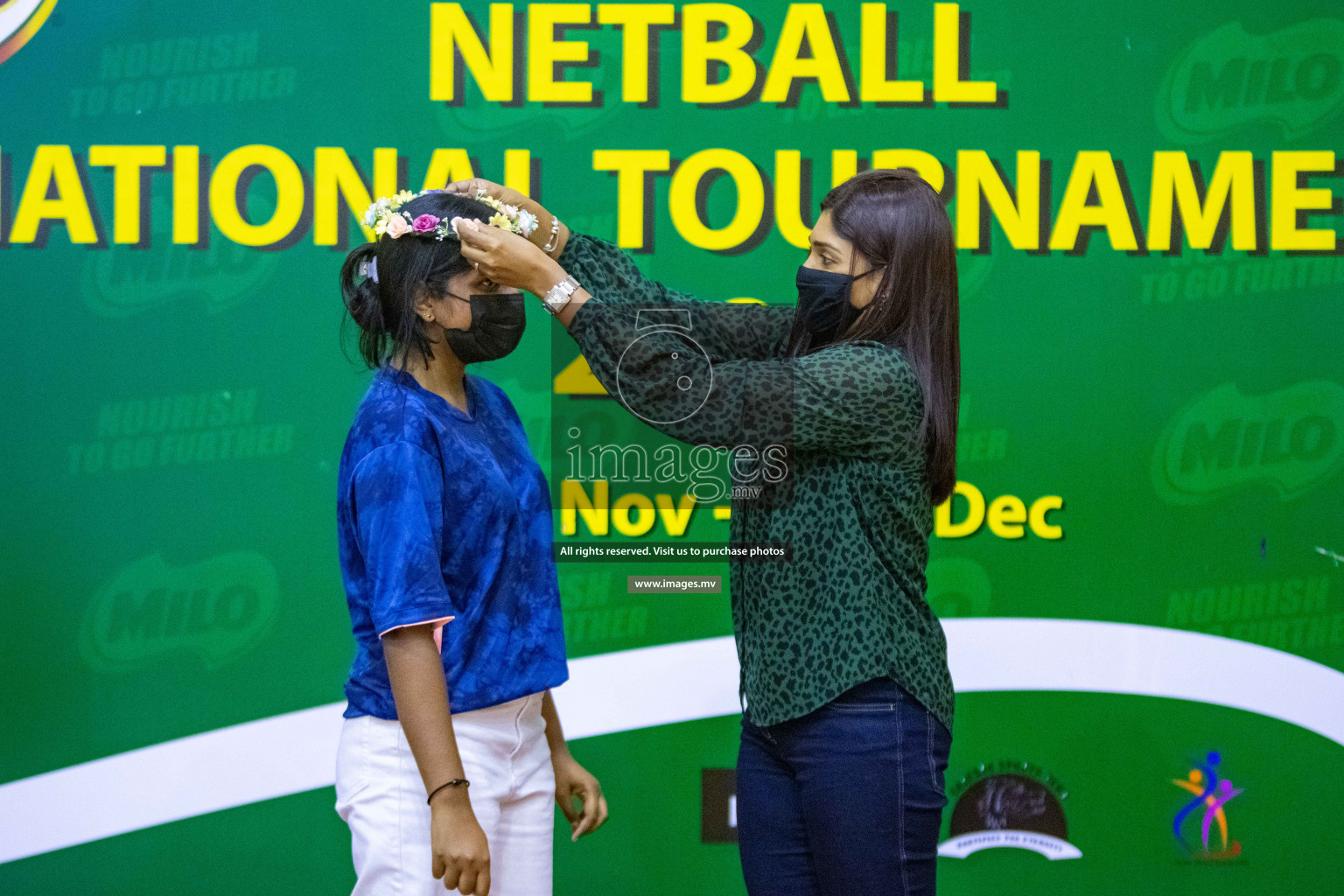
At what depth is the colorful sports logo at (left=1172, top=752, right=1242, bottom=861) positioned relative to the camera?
286cm

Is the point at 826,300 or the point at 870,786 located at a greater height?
the point at 826,300

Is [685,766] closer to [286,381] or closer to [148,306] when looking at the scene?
[286,381]

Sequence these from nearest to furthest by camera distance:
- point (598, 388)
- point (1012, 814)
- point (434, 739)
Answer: point (434, 739) < point (598, 388) < point (1012, 814)

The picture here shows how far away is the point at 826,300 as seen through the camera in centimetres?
178

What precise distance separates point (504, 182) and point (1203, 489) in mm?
1966

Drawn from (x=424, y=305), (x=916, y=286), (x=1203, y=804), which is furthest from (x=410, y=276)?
(x=1203, y=804)

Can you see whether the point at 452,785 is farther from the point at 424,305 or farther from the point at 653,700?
the point at 653,700

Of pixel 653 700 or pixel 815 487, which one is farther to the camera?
pixel 653 700

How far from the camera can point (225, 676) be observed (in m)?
2.87

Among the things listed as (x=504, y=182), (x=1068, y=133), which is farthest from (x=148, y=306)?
(x=1068, y=133)

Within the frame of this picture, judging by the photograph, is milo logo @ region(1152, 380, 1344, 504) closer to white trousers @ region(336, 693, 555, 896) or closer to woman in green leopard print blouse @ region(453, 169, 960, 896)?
woman in green leopard print blouse @ region(453, 169, 960, 896)

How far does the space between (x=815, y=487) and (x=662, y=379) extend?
29 cm

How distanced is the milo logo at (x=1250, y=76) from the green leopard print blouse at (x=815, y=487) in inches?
64.5

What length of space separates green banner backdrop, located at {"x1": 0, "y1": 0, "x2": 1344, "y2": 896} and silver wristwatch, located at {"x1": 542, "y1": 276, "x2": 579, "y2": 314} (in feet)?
3.58
